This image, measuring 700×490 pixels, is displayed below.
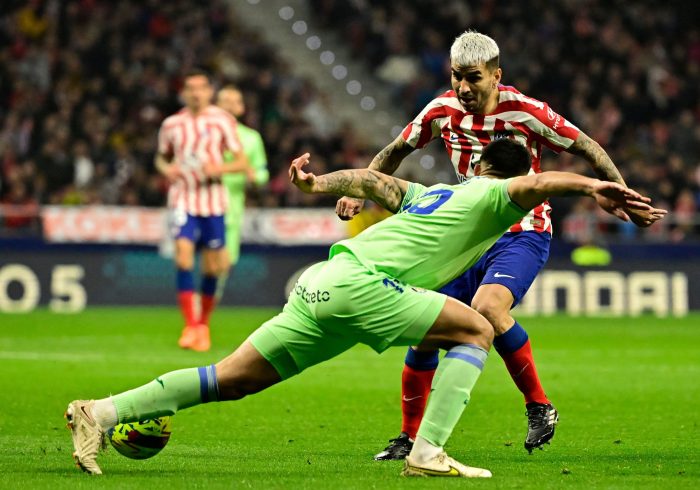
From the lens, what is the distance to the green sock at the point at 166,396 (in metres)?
5.89

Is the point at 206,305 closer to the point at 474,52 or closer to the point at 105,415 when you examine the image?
the point at 474,52

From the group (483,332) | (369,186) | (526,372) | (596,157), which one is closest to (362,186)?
(369,186)

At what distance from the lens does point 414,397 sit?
6.95 m

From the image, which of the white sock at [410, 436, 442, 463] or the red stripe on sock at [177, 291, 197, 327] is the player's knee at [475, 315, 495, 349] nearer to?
the white sock at [410, 436, 442, 463]

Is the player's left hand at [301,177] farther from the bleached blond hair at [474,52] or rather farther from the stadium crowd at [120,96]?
the stadium crowd at [120,96]

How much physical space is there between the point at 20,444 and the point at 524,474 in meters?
2.63

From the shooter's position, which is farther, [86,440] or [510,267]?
[510,267]

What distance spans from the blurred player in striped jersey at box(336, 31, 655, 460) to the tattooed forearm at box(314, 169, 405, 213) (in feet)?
1.25

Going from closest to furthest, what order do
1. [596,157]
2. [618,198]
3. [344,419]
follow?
[618,198] → [596,157] → [344,419]

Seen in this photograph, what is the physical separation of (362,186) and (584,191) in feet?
3.84

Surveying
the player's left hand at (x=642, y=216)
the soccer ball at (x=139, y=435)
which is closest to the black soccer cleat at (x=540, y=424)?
the player's left hand at (x=642, y=216)

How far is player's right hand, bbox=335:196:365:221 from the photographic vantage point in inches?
263

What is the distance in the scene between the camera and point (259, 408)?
29.2ft

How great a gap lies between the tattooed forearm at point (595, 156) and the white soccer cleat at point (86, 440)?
2.98m
